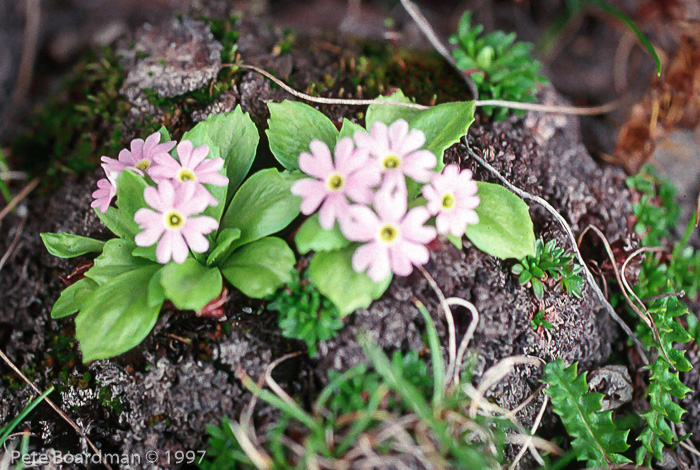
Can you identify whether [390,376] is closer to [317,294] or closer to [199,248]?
[317,294]

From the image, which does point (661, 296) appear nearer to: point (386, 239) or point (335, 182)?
point (386, 239)

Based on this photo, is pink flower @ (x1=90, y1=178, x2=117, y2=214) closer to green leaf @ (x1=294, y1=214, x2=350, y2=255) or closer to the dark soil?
the dark soil

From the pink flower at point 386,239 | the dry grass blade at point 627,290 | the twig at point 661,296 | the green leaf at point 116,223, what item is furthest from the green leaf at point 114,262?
the twig at point 661,296

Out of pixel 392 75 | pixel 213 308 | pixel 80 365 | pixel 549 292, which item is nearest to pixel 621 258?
pixel 549 292

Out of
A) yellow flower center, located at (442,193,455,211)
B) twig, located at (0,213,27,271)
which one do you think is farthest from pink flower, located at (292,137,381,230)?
twig, located at (0,213,27,271)

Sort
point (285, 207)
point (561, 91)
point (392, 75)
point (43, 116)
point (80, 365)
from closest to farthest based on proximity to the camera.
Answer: point (285, 207) → point (80, 365) → point (392, 75) → point (43, 116) → point (561, 91)

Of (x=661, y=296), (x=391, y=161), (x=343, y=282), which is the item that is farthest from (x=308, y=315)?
(x=661, y=296)
